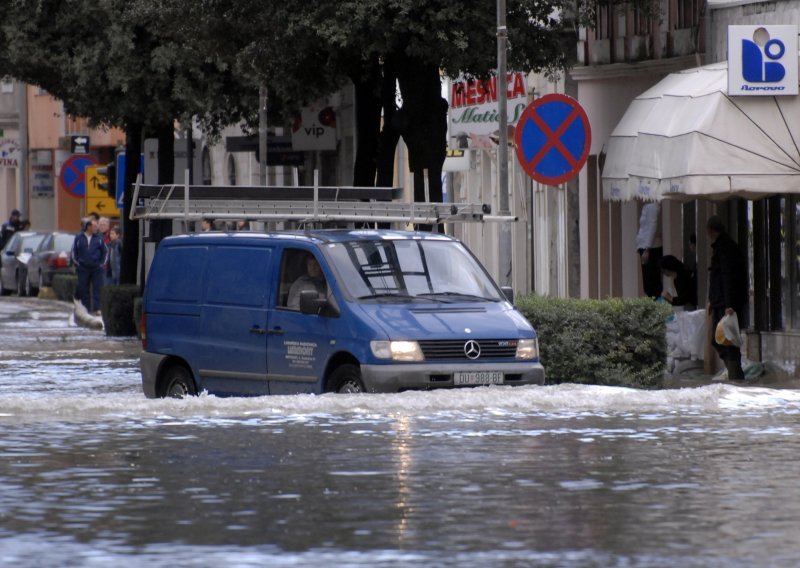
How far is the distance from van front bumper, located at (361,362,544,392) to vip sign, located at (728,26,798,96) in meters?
6.12

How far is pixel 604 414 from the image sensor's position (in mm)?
16594

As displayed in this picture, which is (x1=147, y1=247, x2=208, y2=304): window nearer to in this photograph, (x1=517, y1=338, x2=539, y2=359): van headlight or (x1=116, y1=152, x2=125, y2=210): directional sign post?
(x1=517, y1=338, x2=539, y2=359): van headlight

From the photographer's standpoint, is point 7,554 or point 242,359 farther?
point 242,359

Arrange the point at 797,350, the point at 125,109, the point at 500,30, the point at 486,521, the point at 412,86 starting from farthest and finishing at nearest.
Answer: the point at 125,109 → the point at 412,86 → the point at 797,350 → the point at 500,30 → the point at 486,521

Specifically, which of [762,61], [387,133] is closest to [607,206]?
[387,133]

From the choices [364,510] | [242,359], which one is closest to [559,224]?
[242,359]

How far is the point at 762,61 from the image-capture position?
22.5m

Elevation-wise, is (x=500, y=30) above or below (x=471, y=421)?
above

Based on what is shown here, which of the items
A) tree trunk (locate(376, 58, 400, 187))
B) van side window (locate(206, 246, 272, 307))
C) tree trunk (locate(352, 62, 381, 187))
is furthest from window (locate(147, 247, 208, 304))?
tree trunk (locate(352, 62, 381, 187))

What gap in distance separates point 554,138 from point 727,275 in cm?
351

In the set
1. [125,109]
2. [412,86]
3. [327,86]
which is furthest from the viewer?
[125,109]

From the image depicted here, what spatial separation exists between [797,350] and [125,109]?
47.2 ft

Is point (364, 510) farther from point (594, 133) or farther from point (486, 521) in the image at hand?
point (594, 133)

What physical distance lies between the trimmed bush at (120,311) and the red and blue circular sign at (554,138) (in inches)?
615
